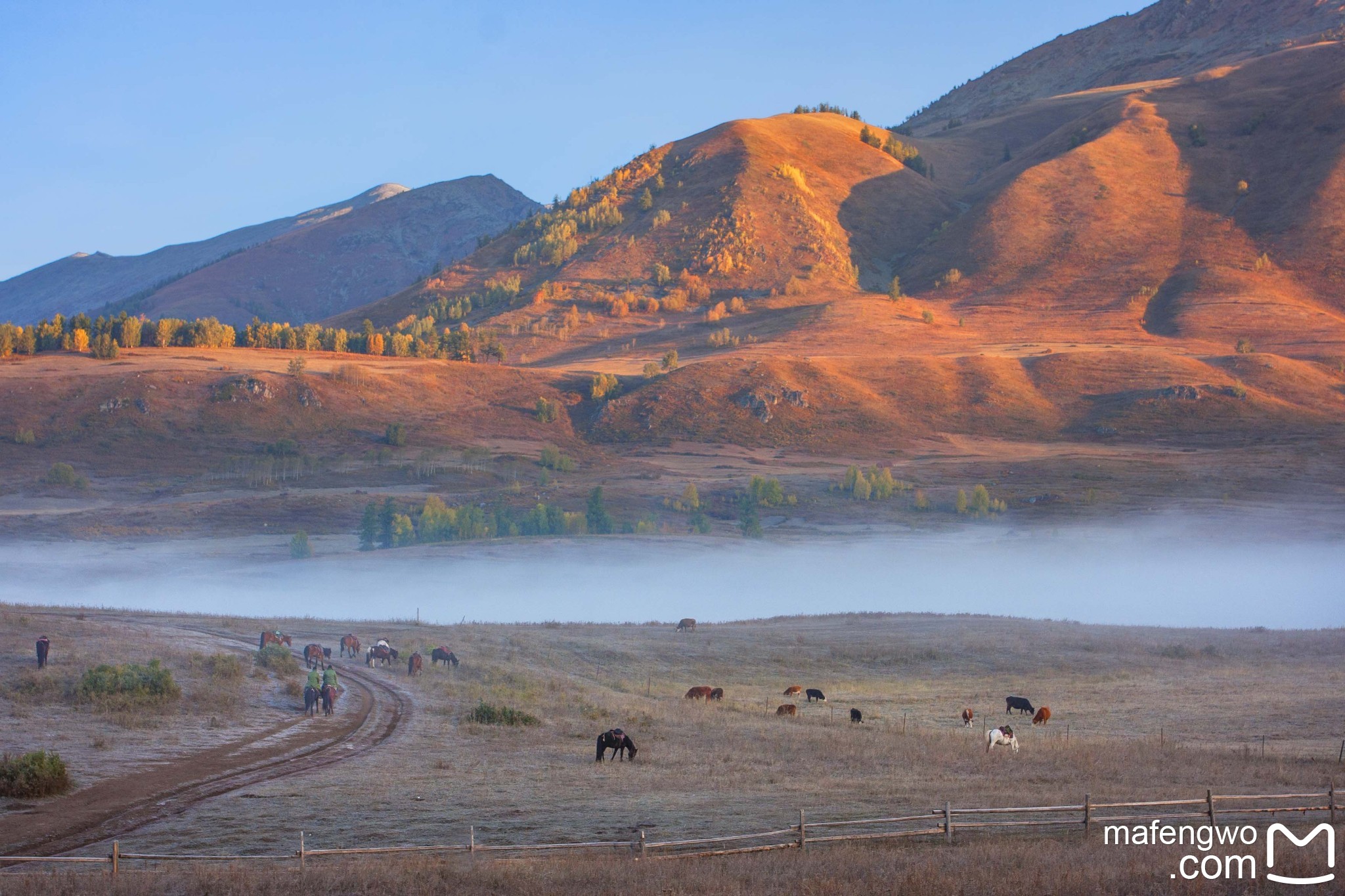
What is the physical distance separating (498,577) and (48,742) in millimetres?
74915

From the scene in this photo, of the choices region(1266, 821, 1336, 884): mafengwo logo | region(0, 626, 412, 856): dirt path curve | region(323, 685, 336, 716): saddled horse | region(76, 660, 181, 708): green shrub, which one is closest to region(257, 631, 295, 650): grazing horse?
region(0, 626, 412, 856): dirt path curve

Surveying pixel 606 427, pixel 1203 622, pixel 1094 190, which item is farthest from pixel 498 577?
pixel 1094 190

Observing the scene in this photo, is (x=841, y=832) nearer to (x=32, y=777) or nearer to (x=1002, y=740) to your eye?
(x=1002, y=740)

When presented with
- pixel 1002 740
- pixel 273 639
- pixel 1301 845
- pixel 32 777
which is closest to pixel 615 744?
pixel 1002 740

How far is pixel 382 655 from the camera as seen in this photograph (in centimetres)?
4034

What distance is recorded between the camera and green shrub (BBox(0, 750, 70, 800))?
731 inches

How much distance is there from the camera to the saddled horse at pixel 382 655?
40344 mm

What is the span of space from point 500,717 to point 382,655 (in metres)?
12.3

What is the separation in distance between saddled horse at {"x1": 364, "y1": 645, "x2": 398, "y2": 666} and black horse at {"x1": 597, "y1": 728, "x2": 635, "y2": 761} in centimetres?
1740

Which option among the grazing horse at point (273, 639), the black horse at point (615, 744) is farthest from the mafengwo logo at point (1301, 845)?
the grazing horse at point (273, 639)

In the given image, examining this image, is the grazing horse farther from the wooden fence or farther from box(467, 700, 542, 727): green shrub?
the wooden fence

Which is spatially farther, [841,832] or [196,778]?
[196,778]

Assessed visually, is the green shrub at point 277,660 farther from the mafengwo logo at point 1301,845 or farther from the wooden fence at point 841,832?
the mafengwo logo at point 1301,845

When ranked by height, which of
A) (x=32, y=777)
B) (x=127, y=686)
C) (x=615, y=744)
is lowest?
(x=615, y=744)
